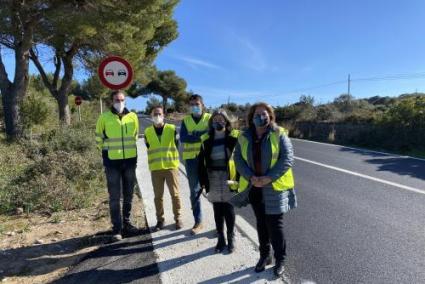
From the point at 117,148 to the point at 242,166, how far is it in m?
2.05

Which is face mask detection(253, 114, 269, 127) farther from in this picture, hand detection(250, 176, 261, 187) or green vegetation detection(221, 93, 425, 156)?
green vegetation detection(221, 93, 425, 156)

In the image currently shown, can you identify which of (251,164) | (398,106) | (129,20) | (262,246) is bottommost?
(262,246)

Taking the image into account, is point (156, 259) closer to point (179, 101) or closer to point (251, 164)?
point (251, 164)

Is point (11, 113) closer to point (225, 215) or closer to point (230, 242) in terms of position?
point (225, 215)

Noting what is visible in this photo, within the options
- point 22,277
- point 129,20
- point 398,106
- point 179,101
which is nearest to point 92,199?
point 22,277

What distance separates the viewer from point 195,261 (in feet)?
14.6

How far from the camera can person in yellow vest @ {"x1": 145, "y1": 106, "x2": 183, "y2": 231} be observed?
18.3ft

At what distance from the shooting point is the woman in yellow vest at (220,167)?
469 cm

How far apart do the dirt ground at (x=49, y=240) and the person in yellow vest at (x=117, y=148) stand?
0.39 meters

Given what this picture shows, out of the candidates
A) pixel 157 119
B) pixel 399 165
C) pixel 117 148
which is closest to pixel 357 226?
pixel 157 119

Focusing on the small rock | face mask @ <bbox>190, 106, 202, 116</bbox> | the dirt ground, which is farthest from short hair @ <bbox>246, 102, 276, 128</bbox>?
the small rock

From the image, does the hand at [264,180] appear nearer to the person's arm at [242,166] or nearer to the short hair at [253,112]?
the person's arm at [242,166]

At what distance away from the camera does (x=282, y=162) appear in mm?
3898

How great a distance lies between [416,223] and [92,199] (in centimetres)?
552
